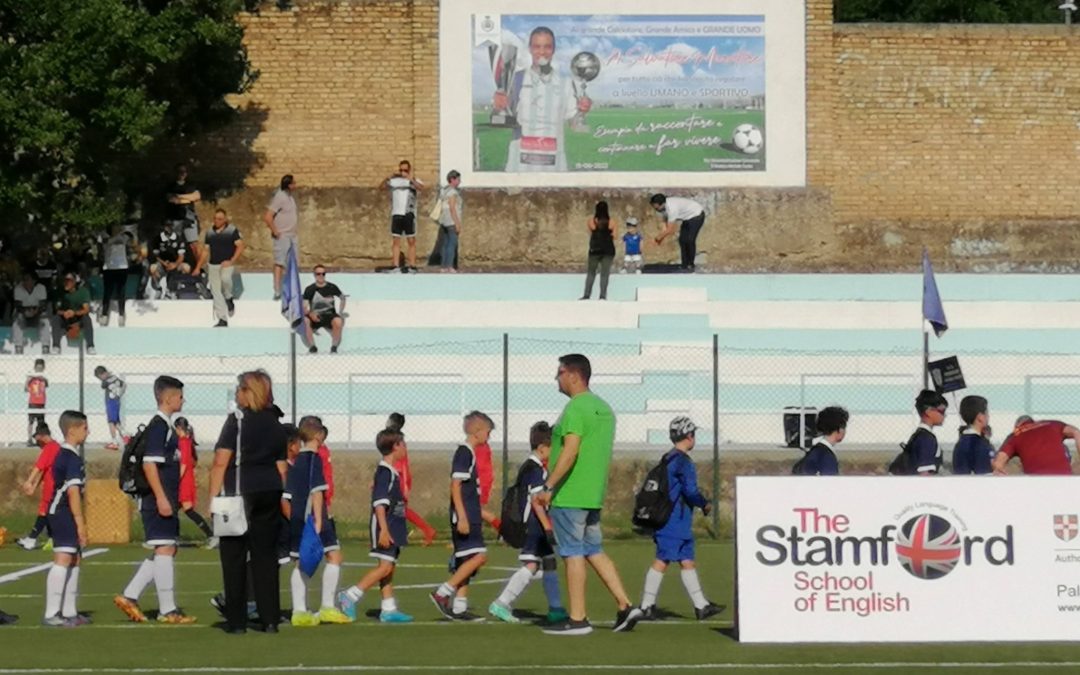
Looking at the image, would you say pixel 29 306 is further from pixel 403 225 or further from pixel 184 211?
pixel 403 225

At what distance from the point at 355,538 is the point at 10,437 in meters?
5.07

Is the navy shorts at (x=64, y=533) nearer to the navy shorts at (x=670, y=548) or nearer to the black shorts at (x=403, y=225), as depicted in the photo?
the navy shorts at (x=670, y=548)

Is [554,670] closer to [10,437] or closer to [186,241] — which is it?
[10,437]

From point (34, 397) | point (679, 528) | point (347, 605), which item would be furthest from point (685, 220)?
point (347, 605)

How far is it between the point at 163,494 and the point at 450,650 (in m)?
2.70

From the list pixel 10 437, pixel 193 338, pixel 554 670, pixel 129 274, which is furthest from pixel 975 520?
pixel 129 274

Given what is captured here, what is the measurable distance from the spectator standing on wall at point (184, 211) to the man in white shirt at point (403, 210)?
3.08 m

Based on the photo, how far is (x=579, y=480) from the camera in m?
15.5

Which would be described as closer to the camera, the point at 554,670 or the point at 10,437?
the point at 554,670

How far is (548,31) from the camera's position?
38.9 m

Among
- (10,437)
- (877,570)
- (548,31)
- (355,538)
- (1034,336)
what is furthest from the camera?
(548,31)

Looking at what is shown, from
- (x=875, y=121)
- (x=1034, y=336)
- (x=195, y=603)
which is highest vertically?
(x=875, y=121)

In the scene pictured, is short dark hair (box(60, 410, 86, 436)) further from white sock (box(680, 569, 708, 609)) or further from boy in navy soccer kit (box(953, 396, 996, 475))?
boy in navy soccer kit (box(953, 396, 996, 475))

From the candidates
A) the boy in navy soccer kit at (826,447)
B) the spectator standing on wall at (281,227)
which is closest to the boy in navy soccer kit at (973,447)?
the boy in navy soccer kit at (826,447)
